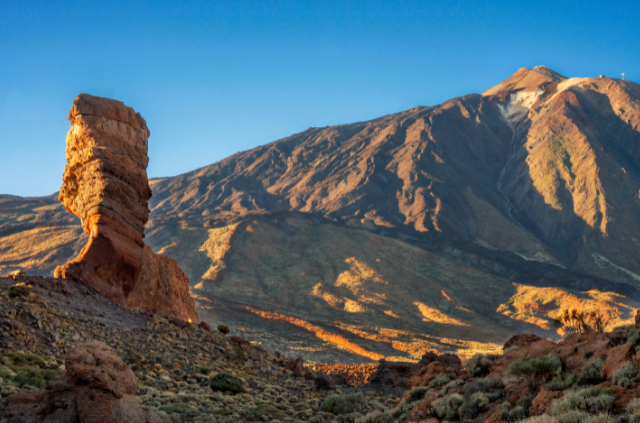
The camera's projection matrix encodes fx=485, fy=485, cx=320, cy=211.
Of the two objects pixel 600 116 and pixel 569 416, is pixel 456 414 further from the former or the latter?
pixel 600 116

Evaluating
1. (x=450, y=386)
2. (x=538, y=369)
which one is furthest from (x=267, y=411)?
(x=538, y=369)

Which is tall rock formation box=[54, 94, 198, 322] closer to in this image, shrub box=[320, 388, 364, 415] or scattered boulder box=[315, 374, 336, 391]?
scattered boulder box=[315, 374, 336, 391]

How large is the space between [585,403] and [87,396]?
28.0 feet

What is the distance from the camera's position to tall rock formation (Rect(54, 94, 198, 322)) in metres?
20.3

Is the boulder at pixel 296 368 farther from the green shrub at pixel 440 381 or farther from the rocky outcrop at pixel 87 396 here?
the rocky outcrop at pixel 87 396

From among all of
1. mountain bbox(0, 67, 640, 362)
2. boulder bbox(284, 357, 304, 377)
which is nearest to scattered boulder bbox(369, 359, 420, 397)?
boulder bbox(284, 357, 304, 377)

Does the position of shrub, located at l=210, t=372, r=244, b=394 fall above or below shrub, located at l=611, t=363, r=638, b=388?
below

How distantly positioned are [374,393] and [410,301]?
5572 cm

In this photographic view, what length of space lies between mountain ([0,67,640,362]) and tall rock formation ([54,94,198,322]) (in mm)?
23706

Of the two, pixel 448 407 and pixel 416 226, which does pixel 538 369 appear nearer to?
pixel 448 407

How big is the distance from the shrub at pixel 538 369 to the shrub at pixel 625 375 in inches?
73.0

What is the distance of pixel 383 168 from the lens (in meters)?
143

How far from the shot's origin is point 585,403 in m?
8.20

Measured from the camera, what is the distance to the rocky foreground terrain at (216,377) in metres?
8.54
